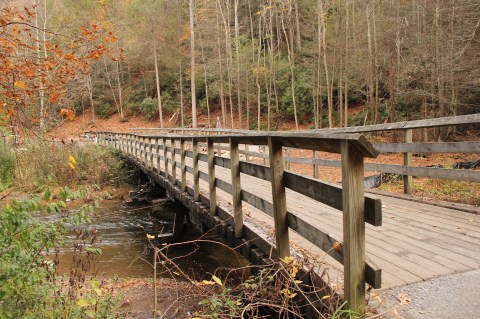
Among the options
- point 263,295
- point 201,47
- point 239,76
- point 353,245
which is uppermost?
point 201,47

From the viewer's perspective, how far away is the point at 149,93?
42.2 metres

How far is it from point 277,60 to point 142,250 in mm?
25968

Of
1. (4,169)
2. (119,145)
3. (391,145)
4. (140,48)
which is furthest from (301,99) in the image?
(391,145)

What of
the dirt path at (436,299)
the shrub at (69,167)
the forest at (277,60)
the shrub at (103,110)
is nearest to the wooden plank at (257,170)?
the dirt path at (436,299)

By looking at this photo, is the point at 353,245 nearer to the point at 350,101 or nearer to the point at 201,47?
the point at 350,101

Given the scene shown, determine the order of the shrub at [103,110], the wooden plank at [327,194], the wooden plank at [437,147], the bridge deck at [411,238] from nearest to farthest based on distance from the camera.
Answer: the wooden plank at [327,194] → the bridge deck at [411,238] → the wooden plank at [437,147] → the shrub at [103,110]

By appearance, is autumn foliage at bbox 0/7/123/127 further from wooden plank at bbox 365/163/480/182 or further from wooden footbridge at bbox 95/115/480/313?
wooden plank at bbox 365/163/480/182

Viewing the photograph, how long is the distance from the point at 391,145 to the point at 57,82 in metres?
5.34

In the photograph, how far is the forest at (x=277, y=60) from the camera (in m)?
12.7

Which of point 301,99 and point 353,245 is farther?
point 301,99

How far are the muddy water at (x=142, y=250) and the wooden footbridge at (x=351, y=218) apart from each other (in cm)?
142

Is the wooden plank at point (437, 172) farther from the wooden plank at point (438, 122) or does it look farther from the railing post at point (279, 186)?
the railing post at point (279, 186)

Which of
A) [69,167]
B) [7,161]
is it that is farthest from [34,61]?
[7,161]

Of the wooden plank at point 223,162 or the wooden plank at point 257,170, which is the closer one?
the wooden plank at point 257,170
